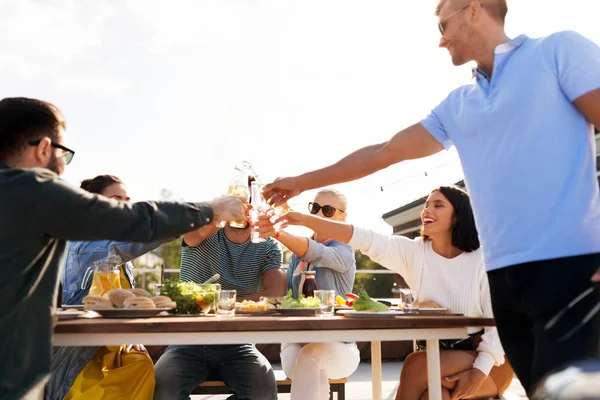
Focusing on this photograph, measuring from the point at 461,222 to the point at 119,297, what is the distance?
1.62 meters

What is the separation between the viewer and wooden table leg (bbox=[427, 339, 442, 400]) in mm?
2133

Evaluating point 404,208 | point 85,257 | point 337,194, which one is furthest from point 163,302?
point 404,208

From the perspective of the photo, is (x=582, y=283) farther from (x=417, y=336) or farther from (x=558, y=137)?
(x=417, y=336)

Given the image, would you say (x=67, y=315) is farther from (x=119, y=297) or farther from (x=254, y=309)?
(x=254, y=309)

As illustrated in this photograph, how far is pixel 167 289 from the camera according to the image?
8.05 ft

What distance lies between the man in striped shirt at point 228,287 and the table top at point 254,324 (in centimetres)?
82

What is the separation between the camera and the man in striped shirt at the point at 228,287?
9.15 feet

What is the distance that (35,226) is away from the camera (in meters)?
1.63

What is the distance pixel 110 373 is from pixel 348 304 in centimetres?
121

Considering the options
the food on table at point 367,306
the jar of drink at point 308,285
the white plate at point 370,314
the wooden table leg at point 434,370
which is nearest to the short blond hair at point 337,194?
the jar of drink at point 308,285

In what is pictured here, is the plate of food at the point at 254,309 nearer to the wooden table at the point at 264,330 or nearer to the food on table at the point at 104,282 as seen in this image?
the wooden table at the point at 264,330

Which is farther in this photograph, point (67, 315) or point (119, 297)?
point (119, 297)

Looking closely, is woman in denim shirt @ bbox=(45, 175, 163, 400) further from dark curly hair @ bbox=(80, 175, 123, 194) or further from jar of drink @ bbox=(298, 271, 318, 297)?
jar of drink @ bbox=(298, 271, 318, 297)

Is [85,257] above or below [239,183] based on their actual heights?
below
